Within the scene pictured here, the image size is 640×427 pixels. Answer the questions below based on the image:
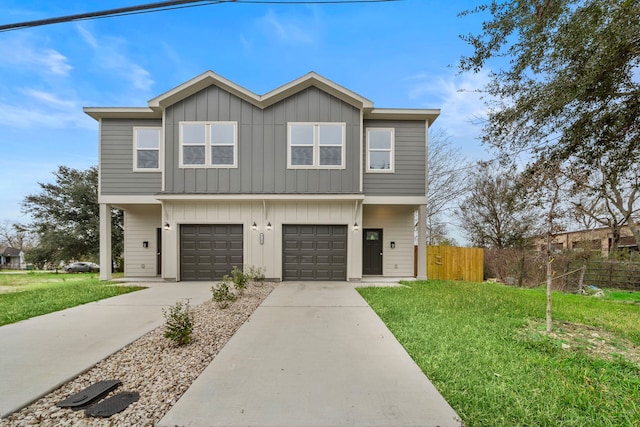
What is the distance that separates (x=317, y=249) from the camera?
10102 mm

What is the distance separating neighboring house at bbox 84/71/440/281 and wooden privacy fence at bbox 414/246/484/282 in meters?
1.87

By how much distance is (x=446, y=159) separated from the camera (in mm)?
18016

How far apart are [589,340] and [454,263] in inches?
294

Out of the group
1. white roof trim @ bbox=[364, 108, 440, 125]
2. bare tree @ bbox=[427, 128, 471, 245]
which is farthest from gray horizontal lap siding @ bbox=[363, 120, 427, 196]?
bare tree @ bbox=[427, 128, 471, 245]

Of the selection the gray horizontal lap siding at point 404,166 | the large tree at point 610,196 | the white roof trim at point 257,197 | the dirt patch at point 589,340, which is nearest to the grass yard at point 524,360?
the dirt patch at point 589,340

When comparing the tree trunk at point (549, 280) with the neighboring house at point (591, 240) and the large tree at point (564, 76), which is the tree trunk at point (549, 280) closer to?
the large tree at point (564, 76)

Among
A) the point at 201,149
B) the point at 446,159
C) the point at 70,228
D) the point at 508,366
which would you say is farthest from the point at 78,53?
the point at 446,159

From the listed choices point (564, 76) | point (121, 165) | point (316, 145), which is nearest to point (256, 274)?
point (316, 145)

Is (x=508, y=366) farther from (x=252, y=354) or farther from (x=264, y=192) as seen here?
(x=264, y=192)

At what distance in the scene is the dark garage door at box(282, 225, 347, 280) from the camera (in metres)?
10.1

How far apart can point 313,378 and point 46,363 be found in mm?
3083

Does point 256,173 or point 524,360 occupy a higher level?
point 256,173

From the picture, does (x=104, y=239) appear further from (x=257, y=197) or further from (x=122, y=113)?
(x=257, y=197)

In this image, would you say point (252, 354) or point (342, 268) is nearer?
point (252, 354)
